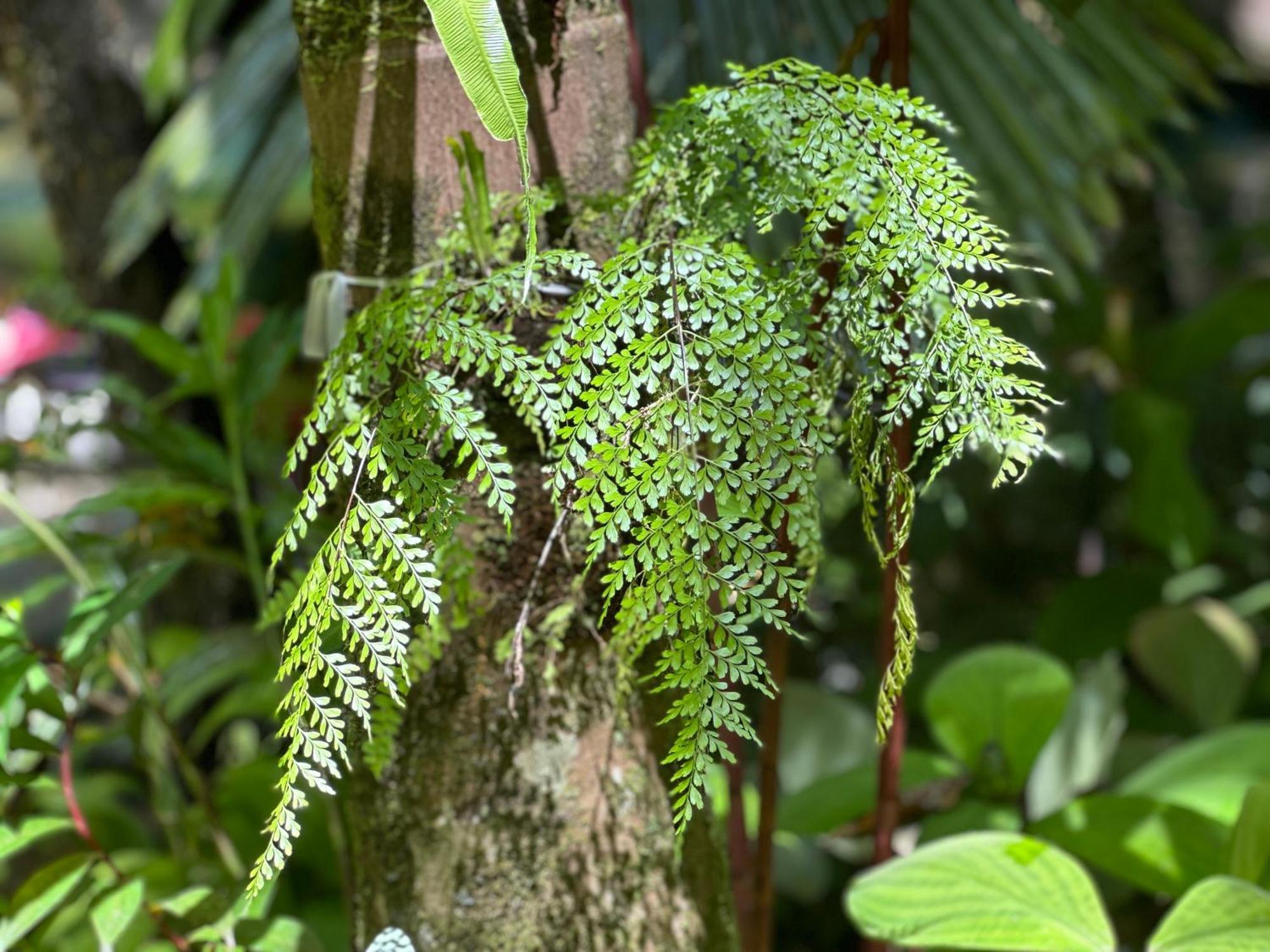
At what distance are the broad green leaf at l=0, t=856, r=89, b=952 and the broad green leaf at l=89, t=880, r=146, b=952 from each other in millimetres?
24

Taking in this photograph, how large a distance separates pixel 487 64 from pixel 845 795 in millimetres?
676

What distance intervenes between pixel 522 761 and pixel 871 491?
26 cm

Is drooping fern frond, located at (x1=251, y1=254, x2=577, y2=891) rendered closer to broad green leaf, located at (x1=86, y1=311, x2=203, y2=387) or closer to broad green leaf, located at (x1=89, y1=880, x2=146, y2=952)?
broad green leaf, located at (x1=89, y1=880, x2=146, y2=952)

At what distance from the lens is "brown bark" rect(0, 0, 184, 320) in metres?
1.34

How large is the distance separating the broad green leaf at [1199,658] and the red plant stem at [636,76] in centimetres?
95

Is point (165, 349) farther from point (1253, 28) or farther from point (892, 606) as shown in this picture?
point (1253, 28)

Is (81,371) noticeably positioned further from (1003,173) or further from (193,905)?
(1003,173)

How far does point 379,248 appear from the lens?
1.92ft

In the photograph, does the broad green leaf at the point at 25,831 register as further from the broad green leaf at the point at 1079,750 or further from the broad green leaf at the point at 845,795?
the broad green leaf at the point at 1079,750

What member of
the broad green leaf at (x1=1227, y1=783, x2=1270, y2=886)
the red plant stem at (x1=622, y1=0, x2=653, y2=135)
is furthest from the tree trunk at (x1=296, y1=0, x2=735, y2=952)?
the broad green leaf at (x1=1227, y1=783, x2=1270, y2=886)

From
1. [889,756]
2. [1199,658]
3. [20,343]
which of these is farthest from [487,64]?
[20,343]

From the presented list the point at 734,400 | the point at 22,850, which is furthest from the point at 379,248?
the point at 22,850

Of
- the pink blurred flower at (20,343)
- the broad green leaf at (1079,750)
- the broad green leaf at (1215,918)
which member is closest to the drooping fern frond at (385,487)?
the broad green leaf at (1215,918)

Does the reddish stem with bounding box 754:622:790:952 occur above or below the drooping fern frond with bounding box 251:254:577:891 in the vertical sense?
below
